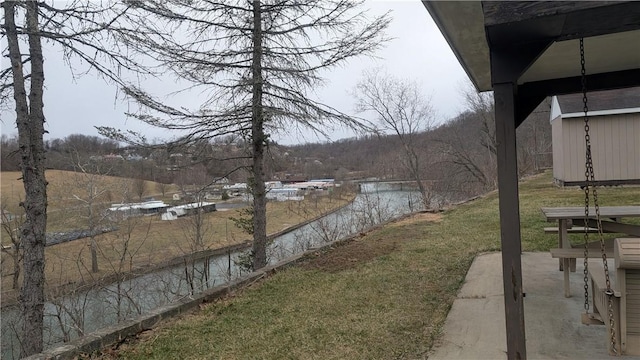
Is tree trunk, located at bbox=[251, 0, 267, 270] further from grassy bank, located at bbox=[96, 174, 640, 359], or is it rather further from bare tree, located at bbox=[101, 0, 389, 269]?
grassy bank, located at bbox=[96, 174, 640, 359]

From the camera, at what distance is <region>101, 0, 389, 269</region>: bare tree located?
7434 millimetres

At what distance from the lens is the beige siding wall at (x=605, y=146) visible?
23.7 ft

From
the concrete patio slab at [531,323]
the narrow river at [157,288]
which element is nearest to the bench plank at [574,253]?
the concrete patio slab at [531,323]

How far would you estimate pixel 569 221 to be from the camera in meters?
4.05

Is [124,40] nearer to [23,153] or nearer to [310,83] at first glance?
[23,153]

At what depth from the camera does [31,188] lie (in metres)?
5.56

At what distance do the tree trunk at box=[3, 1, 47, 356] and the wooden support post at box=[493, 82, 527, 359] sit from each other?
586 centimetres

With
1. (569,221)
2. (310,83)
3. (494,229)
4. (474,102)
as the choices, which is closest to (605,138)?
(494,229)

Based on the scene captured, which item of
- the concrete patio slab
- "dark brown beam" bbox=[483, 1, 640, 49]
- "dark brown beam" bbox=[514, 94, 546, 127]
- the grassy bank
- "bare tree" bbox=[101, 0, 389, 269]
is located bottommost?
the grassy bank

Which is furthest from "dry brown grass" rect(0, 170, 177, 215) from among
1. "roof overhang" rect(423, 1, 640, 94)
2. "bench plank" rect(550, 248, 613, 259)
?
"roof overhang" rect(423, 1, 640, 94)

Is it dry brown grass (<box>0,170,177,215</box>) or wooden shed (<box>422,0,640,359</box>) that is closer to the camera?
wooden shed (<box>422,0,640,359</box>)

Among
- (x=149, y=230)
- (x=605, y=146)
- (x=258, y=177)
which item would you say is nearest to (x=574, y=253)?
(x=605, y=146)

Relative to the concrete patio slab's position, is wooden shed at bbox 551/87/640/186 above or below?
above

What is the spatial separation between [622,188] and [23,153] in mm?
15915
